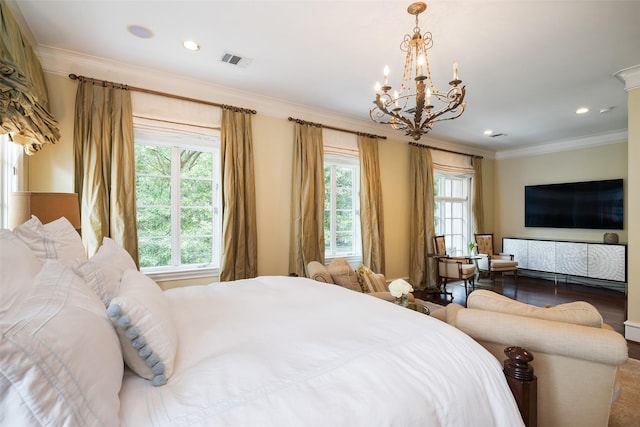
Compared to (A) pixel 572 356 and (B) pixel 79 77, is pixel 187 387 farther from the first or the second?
(B) pixel 79 77

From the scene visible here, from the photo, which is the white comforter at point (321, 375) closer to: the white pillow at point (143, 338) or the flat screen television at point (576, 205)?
the white pillow at point (143, 338)

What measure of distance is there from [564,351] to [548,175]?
20.7 feet

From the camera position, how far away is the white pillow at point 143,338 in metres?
0.96

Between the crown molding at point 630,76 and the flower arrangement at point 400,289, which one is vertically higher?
the crown molding at point 630,76

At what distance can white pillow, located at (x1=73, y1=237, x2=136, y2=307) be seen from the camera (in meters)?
1.32

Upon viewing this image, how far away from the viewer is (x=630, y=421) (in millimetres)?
1924

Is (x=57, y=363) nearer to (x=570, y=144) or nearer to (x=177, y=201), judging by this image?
(x=177, y=201)

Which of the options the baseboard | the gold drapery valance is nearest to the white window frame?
the gold drapery valance

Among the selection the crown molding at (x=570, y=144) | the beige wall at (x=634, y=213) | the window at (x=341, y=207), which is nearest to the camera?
the beige wall at (x=634, y=213)

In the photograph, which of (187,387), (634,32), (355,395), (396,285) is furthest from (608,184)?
(187,387)

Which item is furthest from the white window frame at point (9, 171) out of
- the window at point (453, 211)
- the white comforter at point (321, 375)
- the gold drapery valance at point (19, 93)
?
the window at point (453, 211)

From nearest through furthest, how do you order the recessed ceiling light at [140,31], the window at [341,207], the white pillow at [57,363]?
the white pillow at [57,363] < the recessed ceiling light at [140,31] < the window at [341,207]

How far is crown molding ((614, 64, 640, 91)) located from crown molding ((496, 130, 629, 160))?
2313mm

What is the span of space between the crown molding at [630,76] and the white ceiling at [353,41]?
0.28 feet
